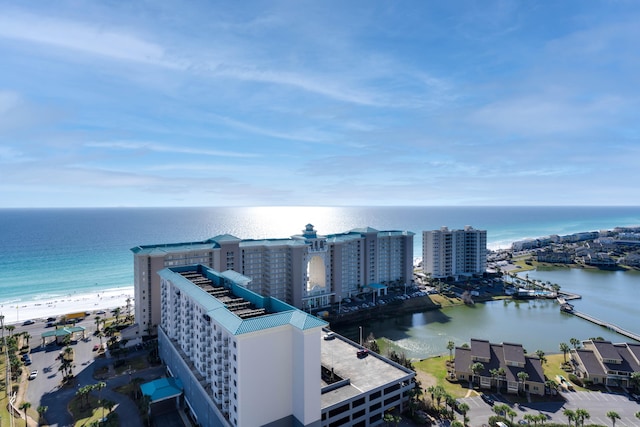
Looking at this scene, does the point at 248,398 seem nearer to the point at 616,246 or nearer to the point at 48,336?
the point at 48,336

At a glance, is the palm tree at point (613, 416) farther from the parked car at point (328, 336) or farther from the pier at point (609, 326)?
the pier at point (609, 326)

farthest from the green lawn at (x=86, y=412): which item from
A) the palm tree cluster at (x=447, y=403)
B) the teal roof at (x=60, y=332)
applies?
the palm tree cluster at (x=447, y=403)

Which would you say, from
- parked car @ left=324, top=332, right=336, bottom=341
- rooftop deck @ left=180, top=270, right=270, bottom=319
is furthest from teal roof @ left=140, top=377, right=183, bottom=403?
parked car @ left=324, top=332, right=336, bottom=341

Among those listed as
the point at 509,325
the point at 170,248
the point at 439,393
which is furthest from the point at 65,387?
the point at 509,325

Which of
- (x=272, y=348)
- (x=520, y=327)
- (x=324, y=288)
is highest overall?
(x=272, y=348)

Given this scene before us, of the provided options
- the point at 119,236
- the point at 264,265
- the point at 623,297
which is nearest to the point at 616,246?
the point at 623,297

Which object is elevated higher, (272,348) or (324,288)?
(272,348)

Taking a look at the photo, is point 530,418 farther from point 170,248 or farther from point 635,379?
point 170,248
